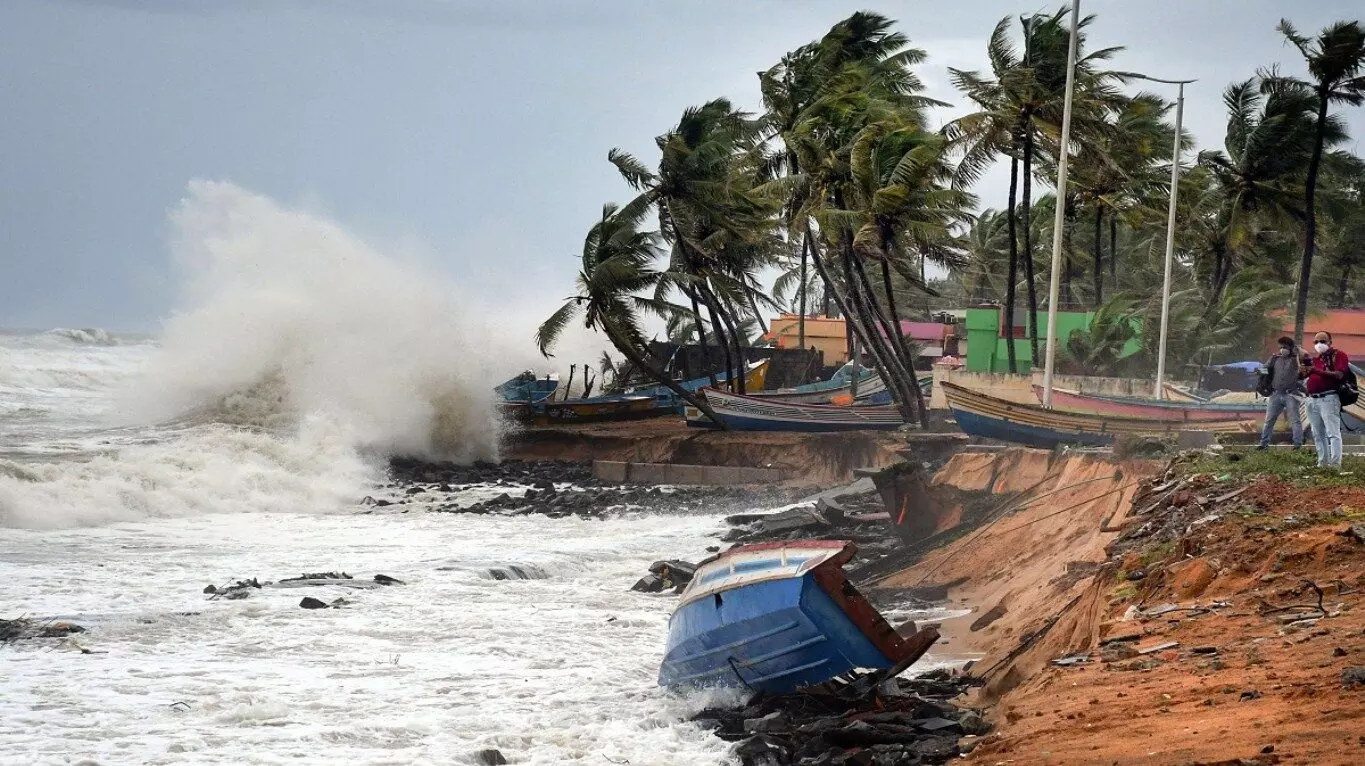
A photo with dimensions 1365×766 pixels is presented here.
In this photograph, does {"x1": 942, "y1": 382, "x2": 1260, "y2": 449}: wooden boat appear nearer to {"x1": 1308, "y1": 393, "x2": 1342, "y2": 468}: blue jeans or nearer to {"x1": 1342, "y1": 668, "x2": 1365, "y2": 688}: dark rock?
{"x1": 1308, "y1": 393, "x2": 1342, "y2": 468}: blue jeans

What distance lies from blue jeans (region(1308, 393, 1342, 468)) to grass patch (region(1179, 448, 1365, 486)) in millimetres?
131

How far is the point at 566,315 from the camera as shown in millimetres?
37781

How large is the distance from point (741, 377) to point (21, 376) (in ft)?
117

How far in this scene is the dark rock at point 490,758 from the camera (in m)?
9.48

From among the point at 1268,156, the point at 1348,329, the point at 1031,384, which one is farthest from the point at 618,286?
the point at 1348,329

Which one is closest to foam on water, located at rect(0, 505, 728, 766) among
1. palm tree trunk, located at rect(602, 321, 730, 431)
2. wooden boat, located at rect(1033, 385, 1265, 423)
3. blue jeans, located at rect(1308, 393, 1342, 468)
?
blue jeans, located at rect(1308, 393, 1342, 468)

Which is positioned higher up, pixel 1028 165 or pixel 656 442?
pixel 1028 165

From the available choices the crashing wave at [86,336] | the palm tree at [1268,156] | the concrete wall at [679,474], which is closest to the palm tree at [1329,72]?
the palm tree at [1268,156]

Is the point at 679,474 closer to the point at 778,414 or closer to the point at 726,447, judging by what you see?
the point at 726,447

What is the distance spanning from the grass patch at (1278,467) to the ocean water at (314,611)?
19.0ft

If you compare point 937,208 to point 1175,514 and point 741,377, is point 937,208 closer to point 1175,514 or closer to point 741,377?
point 741,377

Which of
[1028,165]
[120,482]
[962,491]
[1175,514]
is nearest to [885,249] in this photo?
[1028,165]

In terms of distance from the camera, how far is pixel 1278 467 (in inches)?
536

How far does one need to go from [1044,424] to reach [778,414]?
1171 cm
